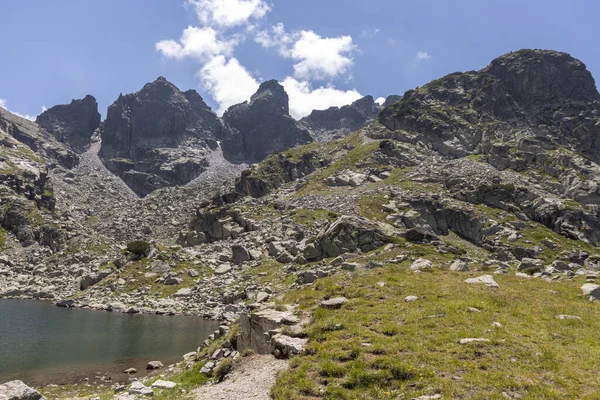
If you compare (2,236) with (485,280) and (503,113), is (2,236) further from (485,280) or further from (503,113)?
(503,113)

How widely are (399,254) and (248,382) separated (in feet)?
137

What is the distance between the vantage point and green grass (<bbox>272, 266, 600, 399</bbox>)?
14.7m

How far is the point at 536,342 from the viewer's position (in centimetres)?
1797

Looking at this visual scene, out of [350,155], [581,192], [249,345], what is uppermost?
[350,155]

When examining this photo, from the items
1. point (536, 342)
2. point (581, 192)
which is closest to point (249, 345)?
point (536, 342)

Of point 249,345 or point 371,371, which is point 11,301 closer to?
point 249,345

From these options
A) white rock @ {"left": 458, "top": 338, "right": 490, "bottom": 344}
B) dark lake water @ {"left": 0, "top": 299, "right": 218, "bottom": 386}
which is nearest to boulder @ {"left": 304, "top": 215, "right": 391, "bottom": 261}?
dark lake water @ {"left": 0, "top": 299, "right": 218, "bottom": 386}

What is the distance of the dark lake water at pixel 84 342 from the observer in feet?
106

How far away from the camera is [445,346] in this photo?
690 inches

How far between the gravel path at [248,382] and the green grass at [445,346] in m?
0.87

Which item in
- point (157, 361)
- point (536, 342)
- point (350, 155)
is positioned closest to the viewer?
point (536, 342)

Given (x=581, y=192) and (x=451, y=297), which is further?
(x=581, y=192)

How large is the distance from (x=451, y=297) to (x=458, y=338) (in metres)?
6.09

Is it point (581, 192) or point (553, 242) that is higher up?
point (581, 192)
